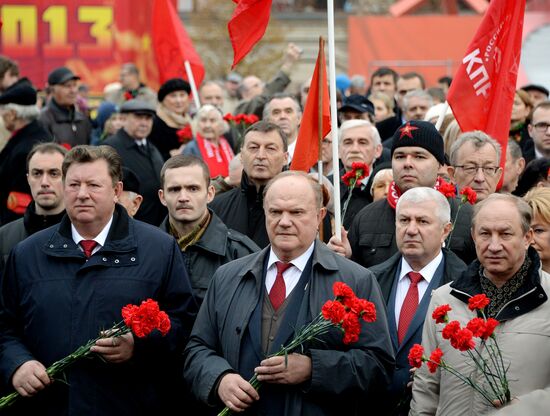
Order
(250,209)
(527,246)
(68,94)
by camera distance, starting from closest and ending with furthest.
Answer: (527,246) < (250,209) < (68,94)

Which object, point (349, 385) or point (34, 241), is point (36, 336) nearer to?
point (34, 241)

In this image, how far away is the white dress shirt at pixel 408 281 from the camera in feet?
23.0

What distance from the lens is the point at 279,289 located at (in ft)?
20.8

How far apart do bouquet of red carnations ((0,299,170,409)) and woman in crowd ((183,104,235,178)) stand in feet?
17.0

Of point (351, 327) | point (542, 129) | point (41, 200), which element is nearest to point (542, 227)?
point (351, 327)

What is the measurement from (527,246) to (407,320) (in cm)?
97

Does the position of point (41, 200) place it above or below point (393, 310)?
above

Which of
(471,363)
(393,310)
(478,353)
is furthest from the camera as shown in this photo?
(393,310)

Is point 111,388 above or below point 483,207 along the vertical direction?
below

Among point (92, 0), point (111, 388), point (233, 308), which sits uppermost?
point (92, 0)

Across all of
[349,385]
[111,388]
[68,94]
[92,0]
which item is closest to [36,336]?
[111,388]

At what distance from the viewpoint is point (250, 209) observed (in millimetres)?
8789

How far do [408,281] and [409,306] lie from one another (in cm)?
18

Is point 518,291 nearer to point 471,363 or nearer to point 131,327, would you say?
point 471,363
